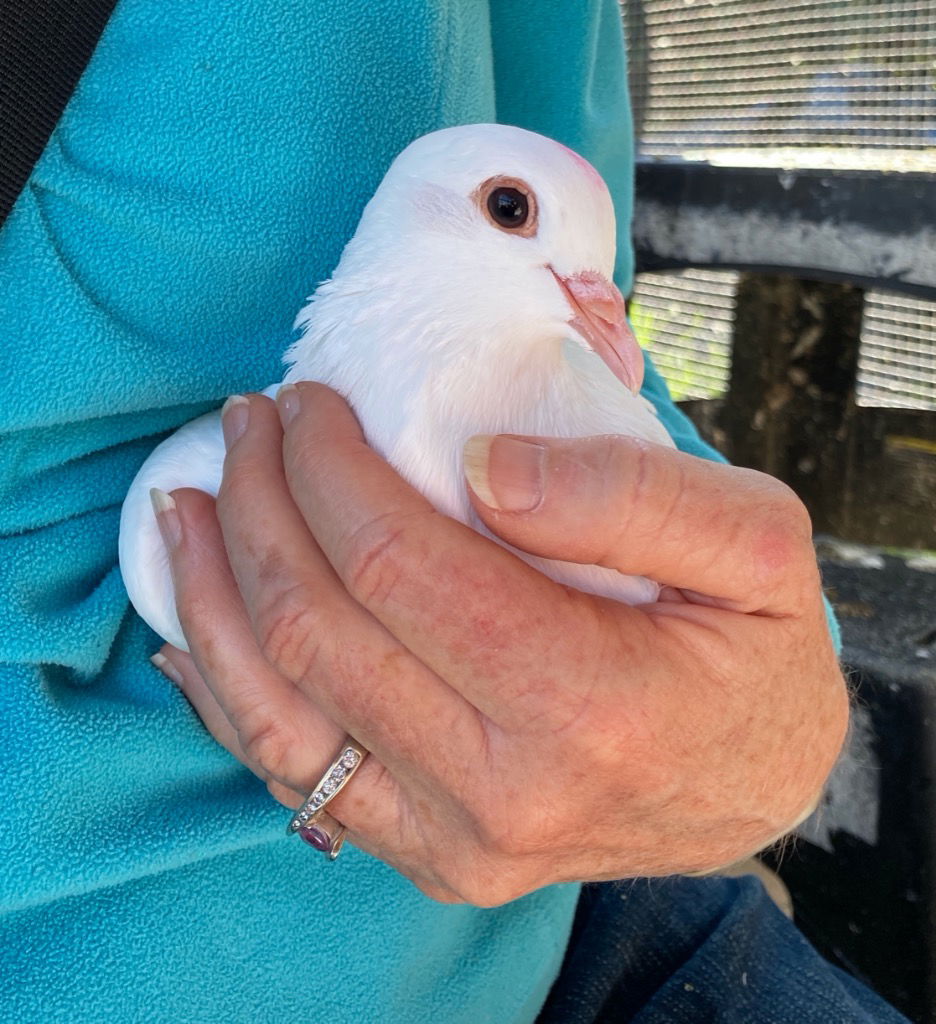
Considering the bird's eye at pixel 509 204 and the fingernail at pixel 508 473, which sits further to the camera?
the bird's eye at pixel 509 204

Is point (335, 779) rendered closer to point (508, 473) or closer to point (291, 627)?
point (291, 627)

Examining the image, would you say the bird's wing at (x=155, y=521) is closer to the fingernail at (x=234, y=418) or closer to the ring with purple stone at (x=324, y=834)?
the fingernail at (x=234, y=418)

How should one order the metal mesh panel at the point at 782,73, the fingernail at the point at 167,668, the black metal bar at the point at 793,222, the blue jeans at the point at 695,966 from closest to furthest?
1. the fingernail at the point at 167,668
2. the blue jeans at the point at 695,966
3. the black metal bar at the point at 793,222
4. the metal mesh panel at the point at 782,73

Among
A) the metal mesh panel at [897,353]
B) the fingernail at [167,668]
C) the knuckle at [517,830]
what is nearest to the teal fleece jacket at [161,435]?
the fingernail at [167,668]

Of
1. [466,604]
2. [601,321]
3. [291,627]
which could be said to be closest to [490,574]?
[466,604]

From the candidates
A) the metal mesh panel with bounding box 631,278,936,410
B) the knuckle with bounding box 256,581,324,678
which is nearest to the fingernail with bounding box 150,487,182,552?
the knuckle with bounding box 256,581,324,678

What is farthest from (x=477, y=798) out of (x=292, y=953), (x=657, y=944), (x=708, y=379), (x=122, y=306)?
(x=708, y=379)
